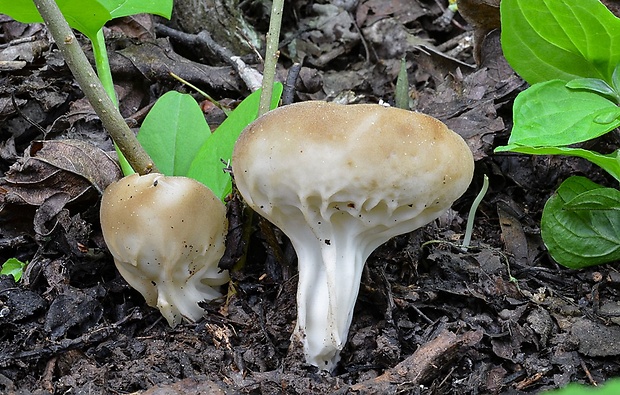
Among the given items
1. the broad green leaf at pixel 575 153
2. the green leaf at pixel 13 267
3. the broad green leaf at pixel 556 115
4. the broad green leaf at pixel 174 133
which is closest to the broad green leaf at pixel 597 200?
the broad green leaf at pixel 575 153

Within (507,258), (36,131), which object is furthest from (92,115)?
(507,258)

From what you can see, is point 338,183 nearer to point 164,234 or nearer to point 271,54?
point 164,234

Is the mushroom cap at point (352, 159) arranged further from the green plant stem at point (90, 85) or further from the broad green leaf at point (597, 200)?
the broad green leaf at point (597, 200)

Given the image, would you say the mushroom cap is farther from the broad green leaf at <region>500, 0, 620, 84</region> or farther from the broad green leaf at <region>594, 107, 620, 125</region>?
the broad green leaf at <region>500, 0, 620, 84</region>

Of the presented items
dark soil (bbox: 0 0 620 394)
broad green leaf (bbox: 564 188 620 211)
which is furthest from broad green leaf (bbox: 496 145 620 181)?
dark soil (bbox: 0 0 620 394)

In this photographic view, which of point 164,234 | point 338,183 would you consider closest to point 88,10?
point 164,234

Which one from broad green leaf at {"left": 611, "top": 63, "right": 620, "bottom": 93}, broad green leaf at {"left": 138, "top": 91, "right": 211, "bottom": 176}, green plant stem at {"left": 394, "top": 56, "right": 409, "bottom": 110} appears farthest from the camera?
green plant stem at {"left": 394, "top": 56, "right": 409, "bottom": 110}

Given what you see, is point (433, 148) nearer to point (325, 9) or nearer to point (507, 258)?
point (507, 258)
